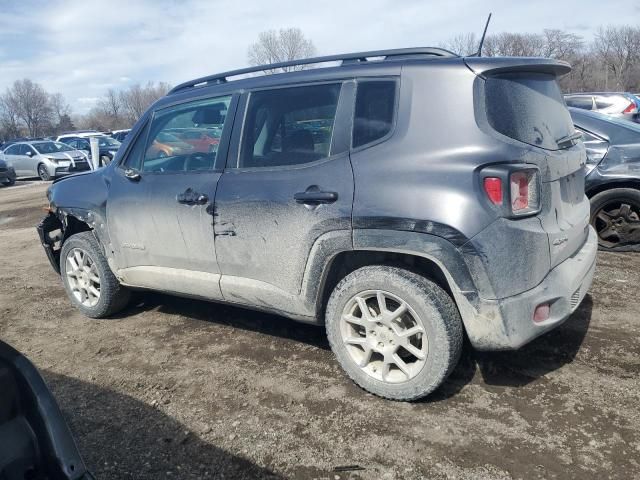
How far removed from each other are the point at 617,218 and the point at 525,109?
333cm

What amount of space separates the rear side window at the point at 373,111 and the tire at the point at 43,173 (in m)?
19.9

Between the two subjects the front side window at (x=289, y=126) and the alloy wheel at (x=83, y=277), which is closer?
the front side window at (x=289, y=126)

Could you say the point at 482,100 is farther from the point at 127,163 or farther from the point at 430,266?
the point at 127,163

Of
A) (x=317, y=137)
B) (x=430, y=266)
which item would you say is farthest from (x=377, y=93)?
(x=430, y=266)

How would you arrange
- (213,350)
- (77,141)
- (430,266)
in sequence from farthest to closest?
(77,141) < (213,350) < (430,266)

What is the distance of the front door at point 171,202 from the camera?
3.62 m

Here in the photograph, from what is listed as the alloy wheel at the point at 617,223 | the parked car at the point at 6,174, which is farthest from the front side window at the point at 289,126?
the parked car at the point at 6,174

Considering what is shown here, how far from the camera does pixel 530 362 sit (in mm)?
3383

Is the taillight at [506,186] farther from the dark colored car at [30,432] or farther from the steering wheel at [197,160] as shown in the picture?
the dark colored car at [30,432]

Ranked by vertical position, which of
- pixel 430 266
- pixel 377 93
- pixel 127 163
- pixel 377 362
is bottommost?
pixel 377 362

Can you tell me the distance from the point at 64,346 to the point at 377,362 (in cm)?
259

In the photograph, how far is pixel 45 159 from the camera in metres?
19.8

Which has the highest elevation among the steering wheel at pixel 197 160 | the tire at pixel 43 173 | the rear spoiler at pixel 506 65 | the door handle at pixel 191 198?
the rear spoiler at pixel 506 65

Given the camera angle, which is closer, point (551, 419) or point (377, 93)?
point (551, 419)
